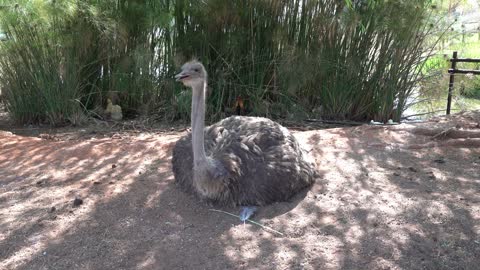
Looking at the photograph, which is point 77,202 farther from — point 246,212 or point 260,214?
point 260,214

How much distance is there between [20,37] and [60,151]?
215cm

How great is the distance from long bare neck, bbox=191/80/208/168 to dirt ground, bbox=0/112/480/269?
0.41 m

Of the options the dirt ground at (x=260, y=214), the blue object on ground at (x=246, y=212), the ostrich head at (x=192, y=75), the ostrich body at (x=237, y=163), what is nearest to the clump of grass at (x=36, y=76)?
the dirt ground at (x=260, y=214)

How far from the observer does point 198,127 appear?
3.63 meters

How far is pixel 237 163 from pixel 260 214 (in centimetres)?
41

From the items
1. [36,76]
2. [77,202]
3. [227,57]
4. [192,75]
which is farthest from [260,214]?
[36,76]

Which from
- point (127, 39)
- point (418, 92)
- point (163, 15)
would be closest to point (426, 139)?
point (418, 92)

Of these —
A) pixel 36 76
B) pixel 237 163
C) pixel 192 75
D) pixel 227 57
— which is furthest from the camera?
pixel 227 57

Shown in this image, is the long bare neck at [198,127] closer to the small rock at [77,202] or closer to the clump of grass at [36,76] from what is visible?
the small rock at [77,202]

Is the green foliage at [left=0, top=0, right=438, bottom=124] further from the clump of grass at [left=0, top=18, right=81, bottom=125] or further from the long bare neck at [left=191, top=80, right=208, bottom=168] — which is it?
the long bare neck at [left=191, top=80, right=208, bottom=168]

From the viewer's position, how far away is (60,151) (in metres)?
5.16

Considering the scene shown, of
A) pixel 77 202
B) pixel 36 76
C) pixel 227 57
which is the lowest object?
pixel 77 202

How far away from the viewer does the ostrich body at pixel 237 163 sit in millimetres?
3658

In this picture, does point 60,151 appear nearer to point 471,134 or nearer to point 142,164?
point 142,164
